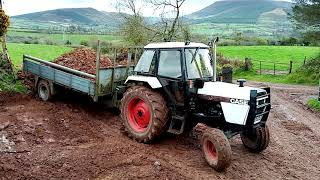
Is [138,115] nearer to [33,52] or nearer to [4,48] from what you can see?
[4,48]

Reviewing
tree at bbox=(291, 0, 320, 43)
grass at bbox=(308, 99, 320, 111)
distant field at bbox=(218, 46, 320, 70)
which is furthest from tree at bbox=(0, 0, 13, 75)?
distant field at bbox=(218, 46, 320, 70)

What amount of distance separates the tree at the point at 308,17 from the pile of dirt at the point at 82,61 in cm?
1724

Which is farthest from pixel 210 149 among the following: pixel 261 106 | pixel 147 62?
pixel 147 62

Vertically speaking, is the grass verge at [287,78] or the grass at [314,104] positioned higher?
the grass verge at [287,78]

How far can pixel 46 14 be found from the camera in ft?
393

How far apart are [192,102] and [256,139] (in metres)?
1.67

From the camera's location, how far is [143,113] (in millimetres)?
9258

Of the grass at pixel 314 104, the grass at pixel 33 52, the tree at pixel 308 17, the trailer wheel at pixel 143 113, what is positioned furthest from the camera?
the tree at pixel 308 17

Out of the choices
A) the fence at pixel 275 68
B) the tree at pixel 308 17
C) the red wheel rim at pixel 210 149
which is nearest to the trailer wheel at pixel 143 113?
the red wheel rim at pixel 210 149

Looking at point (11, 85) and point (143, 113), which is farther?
point (11, 85)

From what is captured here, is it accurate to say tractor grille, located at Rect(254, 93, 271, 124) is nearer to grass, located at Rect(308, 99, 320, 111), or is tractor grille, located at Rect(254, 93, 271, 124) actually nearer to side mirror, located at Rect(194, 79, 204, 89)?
side mirror, located at Rect(194, 79, 204, 89)

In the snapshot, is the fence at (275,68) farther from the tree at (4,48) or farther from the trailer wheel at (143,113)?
the trailer wheel at (143,113)

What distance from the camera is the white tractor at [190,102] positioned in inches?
315

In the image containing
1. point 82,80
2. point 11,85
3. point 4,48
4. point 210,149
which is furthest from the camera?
point 4,48
